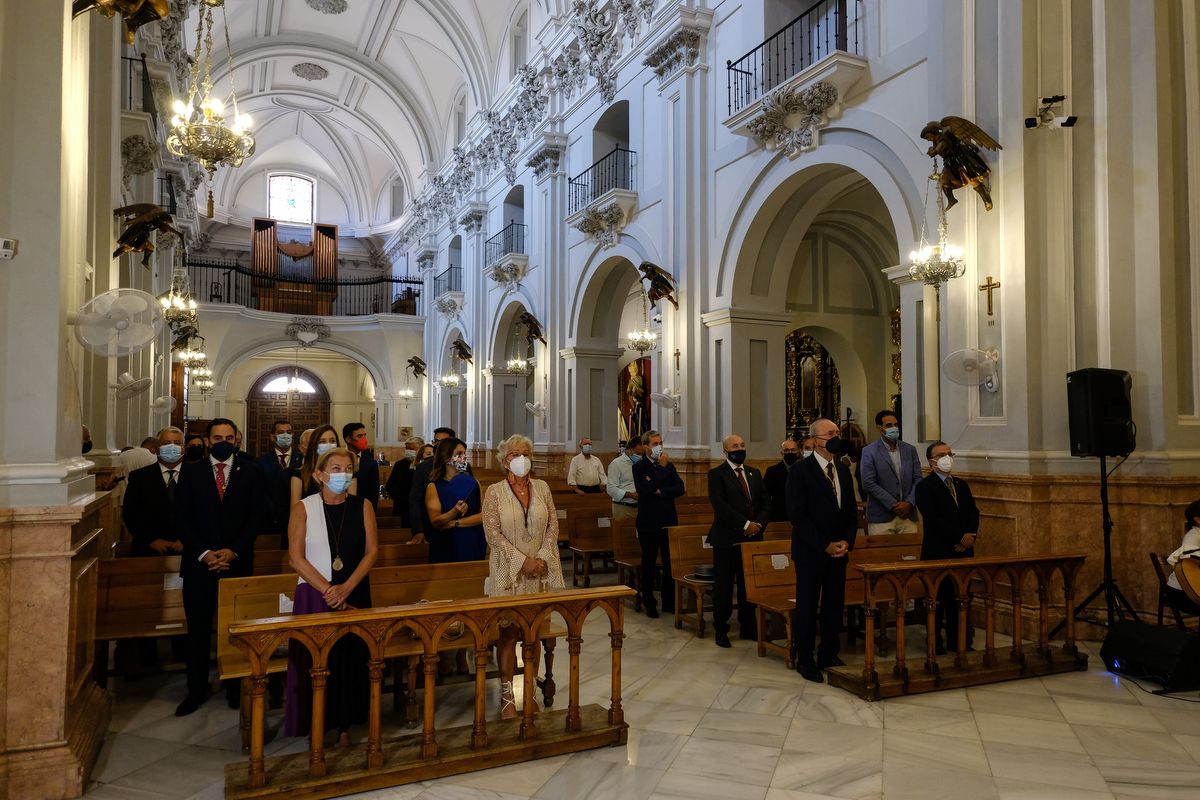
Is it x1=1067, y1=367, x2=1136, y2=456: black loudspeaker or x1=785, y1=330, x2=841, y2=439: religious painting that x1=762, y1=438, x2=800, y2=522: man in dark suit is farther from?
x1=785, y1=330, x2=841, y2=439: religious painting

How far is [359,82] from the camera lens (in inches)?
933

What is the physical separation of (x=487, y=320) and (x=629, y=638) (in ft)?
45.8

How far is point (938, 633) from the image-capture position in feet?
20.1

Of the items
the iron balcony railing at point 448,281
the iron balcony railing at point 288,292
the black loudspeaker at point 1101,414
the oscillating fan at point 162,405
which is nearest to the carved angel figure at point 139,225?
the oscillating fan at point 162,405

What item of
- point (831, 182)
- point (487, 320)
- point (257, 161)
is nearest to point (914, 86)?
point (831, 182)

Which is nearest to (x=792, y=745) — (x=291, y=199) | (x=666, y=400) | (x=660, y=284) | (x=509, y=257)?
(x=666, y=400)

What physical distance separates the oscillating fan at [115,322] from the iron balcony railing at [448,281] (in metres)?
17.1

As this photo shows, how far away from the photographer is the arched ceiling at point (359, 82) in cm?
1897

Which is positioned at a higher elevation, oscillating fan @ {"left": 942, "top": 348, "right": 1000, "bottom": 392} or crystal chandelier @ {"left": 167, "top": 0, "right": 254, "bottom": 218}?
crystal chandelier @ {"left": 167, "top": 0, "right": 254, "bottom": 218}

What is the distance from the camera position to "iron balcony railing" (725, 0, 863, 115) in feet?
31.3

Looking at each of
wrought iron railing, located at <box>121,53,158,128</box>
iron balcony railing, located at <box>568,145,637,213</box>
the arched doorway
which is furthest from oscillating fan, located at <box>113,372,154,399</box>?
the arched doorway

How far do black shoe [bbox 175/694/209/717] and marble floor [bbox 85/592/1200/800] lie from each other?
5cm

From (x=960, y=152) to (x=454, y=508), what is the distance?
4788mm

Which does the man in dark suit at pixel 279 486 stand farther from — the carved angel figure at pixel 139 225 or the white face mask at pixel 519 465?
the carved angel figure at pixel 139 225
